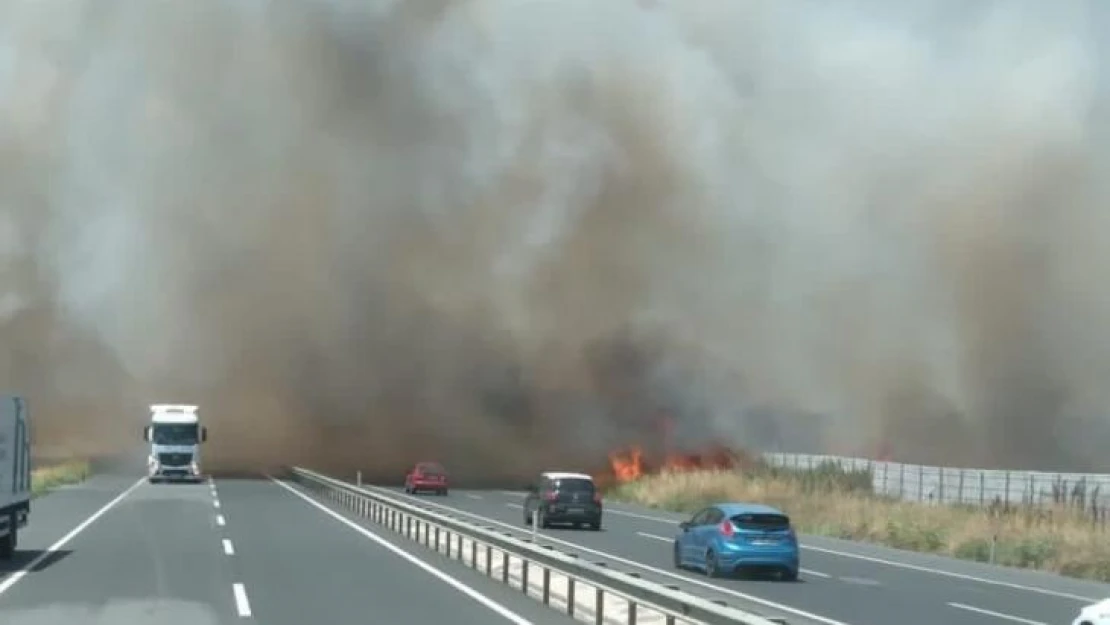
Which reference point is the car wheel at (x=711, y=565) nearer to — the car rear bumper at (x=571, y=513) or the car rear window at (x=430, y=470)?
the car rear bumper at (x=571, y=513)

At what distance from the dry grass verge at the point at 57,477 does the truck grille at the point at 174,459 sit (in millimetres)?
4114

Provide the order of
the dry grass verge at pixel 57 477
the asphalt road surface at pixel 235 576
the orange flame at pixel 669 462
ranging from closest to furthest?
the asphalt road surface at pixel 235 576 → the dry grass verge at pixel 57 477 → the orange flame at pixel 669 462

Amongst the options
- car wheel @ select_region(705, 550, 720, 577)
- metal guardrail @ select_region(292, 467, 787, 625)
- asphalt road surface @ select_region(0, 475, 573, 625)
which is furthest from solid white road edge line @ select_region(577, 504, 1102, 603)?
asphalt road surface @ select_region(0, 475, 573, 625)

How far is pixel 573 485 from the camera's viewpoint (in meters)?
41.0

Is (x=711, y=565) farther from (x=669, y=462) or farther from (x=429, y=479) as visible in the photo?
(x=669, y=462)

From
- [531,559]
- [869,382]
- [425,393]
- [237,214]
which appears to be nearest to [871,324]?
[869,382]

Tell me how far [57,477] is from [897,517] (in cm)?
3835

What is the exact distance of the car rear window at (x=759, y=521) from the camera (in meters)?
27.0

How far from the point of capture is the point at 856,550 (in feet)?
119

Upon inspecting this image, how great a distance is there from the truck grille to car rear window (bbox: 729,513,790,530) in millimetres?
39020

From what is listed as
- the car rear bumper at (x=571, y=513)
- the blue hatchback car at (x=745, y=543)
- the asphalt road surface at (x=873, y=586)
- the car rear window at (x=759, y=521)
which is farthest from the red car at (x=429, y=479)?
the car rear window at (x=759, y=521)

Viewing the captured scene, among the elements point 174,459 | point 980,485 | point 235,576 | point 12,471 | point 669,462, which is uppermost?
point 12,471

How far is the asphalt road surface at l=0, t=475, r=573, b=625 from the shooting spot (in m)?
17.9

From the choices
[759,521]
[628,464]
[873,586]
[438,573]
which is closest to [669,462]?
[628,464]
